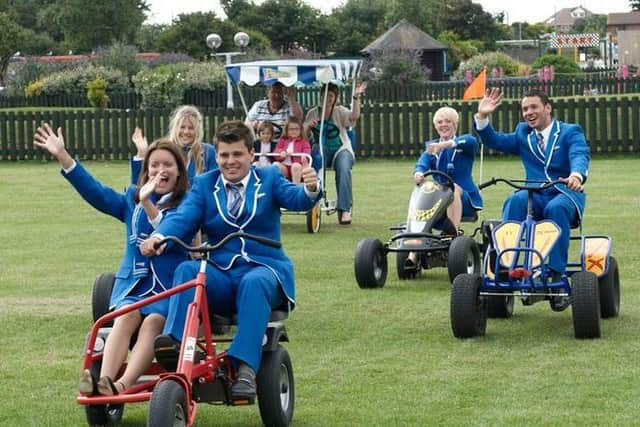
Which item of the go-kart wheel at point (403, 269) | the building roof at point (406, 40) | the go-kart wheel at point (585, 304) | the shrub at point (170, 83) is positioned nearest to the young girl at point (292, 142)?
the go-kart wheel at point (403, 269)

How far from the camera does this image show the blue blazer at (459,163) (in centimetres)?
1170

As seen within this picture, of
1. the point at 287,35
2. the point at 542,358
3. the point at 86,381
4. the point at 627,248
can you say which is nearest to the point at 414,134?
the point at 627,248

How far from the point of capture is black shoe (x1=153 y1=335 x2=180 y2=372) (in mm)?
6219

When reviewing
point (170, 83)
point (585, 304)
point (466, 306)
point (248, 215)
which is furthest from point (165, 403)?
point (170, 83)

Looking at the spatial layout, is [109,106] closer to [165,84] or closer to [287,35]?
[165,84]

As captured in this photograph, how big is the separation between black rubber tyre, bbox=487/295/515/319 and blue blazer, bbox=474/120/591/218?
77cm

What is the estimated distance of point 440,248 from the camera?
11266mm

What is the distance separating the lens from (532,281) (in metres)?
8.94

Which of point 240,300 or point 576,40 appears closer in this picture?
point 240,300

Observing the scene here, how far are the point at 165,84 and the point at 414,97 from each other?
9130 millimetres

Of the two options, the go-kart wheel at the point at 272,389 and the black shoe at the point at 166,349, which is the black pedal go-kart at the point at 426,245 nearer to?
the go-kart wheel at the point at 272,389

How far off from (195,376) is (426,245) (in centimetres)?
530

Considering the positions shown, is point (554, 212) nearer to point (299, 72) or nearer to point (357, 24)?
point (299, 72)

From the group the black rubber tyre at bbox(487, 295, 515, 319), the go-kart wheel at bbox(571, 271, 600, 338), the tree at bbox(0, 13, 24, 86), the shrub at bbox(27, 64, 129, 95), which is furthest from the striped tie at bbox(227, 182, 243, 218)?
the tree at bbox(0, 13, 24, 86)
